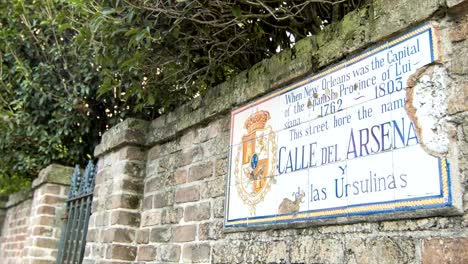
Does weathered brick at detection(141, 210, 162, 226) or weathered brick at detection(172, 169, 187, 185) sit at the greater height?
weathered brick at detection(172, 169, 187, 185)

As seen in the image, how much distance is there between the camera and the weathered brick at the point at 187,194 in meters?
3.41

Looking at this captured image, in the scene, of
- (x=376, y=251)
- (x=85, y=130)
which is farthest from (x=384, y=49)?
(x=85, y=130)

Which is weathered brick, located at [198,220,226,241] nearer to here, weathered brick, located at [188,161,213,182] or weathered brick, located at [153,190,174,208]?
weathered brick, located at [188,161,213,182]

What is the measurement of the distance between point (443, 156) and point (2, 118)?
5.76m

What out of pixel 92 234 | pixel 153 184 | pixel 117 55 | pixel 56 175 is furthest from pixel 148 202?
pixel 56 175

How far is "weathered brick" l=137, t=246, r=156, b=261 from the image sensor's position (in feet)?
12.2

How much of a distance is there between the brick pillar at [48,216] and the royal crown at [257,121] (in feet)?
12.7

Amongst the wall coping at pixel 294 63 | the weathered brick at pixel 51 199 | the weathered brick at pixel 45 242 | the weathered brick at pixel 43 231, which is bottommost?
the weathered brick at pixel 45 242

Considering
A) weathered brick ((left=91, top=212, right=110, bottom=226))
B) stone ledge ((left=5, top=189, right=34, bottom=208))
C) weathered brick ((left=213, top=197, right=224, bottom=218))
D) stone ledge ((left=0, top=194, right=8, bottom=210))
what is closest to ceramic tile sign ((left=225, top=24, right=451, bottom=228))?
weathered brick ((left=213, top=197, right=224, bottom=218))

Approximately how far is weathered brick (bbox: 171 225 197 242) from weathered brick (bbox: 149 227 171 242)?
87 mm

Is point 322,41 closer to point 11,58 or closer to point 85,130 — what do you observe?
point 85,130

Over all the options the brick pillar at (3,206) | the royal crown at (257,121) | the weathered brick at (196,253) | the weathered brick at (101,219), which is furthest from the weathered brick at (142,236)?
the brick pillar at (3,206)

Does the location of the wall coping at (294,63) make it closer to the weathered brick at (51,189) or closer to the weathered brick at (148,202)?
the weathered brick at (148,202)

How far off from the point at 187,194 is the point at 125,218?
0.79 m
